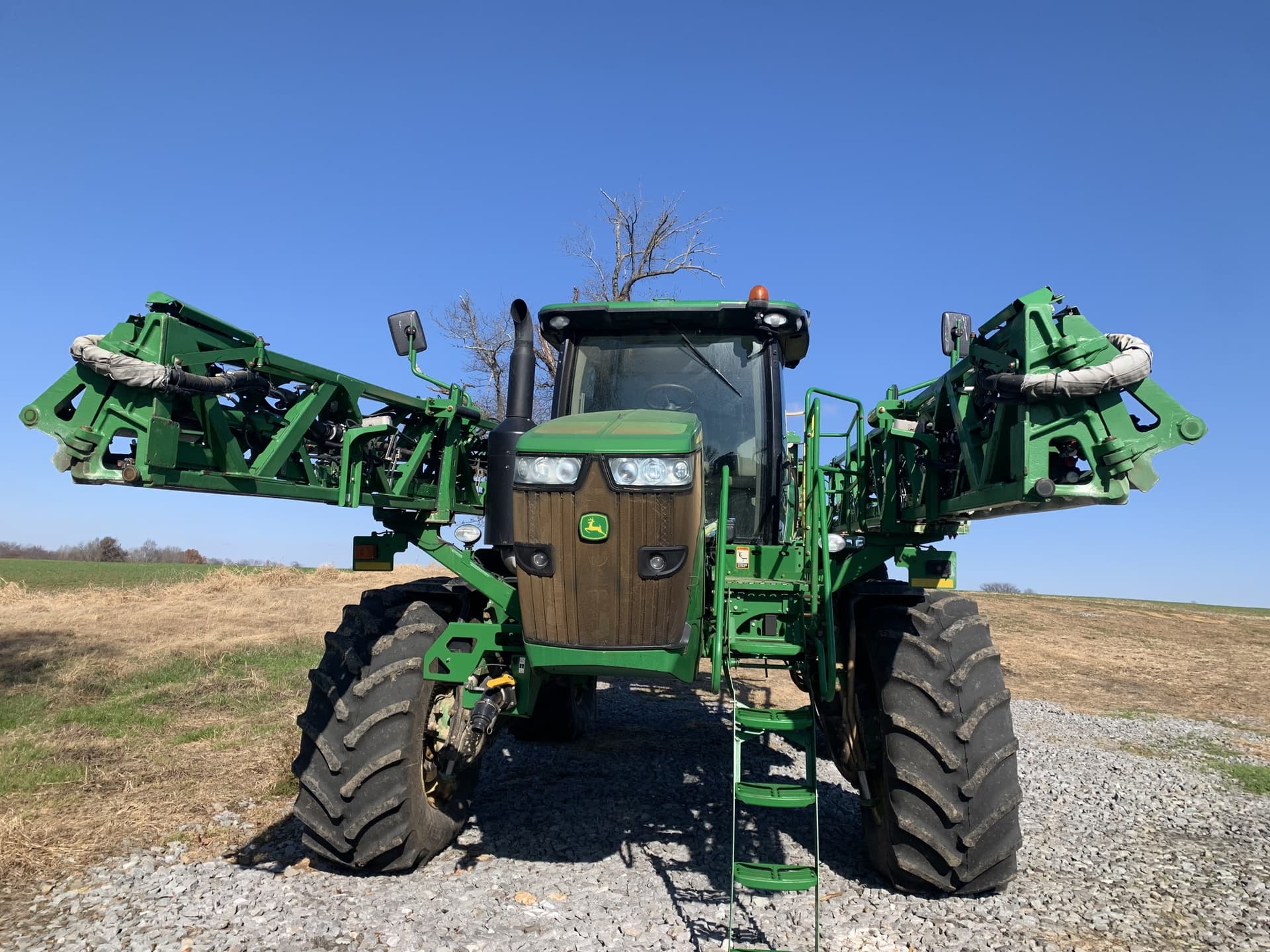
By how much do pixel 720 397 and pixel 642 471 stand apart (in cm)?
182

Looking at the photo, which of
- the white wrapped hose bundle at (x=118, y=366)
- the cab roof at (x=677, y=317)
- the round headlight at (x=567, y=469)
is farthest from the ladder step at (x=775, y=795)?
the white wrapped hose bundle at (x=118, y=366)

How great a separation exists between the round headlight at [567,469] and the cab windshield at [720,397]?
167 centimetres

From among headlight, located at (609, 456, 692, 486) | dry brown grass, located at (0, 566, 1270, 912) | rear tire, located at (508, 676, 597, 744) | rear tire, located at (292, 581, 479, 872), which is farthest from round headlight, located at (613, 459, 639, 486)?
rear tire, located at (508, 676, 597, 744)

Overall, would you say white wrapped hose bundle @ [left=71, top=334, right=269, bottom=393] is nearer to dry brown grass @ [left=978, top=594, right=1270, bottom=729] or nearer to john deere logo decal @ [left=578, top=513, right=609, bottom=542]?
john deere logo decal @ [left=578, top=513, right=609, bottom=542]

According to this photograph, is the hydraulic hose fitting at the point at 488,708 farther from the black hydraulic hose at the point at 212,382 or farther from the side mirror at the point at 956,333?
the side mirror at the point at 956,333

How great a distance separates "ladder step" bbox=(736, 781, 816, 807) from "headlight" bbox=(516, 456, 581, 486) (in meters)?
1.51

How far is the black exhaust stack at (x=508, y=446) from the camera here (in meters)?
4.63

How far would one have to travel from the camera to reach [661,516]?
3357mm

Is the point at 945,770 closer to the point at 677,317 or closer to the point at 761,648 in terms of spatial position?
the point at 761,648

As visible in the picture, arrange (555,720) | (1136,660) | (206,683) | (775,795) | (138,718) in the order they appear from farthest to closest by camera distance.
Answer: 1. (1136,660)
2. (206,683)
3. (138,718)
4. (555,720)
5. (775,795)

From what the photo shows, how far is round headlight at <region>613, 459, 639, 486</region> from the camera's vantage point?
3.32 meters

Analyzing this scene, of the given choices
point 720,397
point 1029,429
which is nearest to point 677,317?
point 720,397

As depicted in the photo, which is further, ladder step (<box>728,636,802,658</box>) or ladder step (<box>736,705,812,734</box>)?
ladder step (<box>728,636,802,658</box>)

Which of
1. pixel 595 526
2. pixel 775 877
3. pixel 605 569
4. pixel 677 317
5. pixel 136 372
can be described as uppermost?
pixel 677 317
